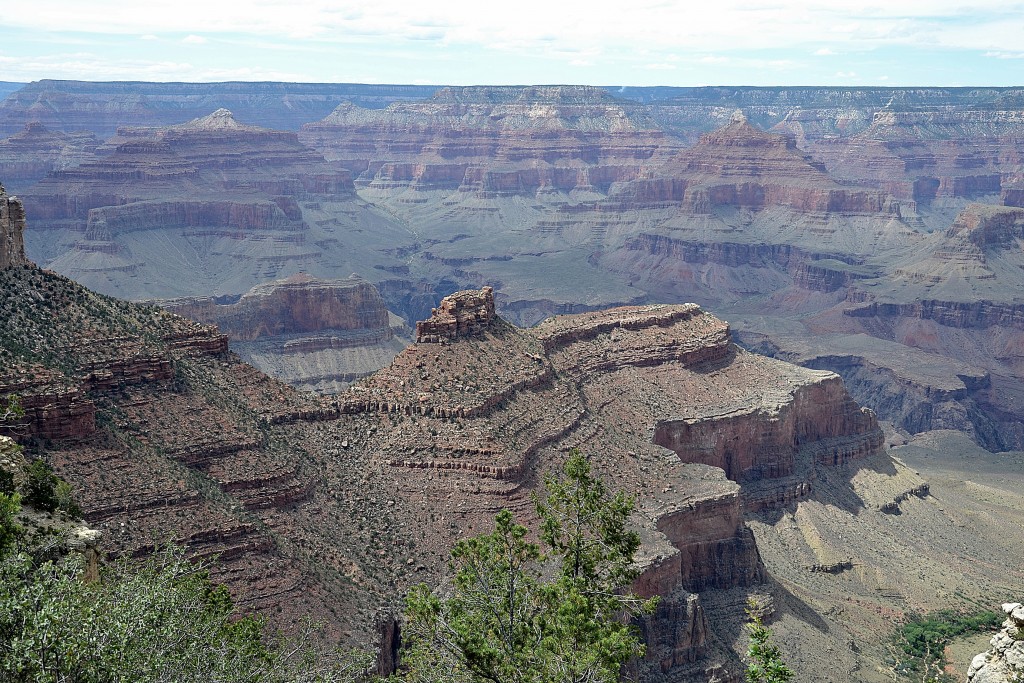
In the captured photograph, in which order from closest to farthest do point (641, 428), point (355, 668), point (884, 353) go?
point (355, 668), point (641, 428), point (884, 353)

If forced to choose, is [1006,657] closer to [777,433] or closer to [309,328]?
[777,433]

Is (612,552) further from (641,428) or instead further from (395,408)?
(641,428)

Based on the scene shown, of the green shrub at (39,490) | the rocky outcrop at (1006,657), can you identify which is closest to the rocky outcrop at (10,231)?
the green shrub at (39,490)

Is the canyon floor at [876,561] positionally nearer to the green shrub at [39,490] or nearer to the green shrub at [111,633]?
the green shrub at [111,633]

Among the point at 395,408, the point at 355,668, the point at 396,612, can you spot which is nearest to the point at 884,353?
the point at 395,408

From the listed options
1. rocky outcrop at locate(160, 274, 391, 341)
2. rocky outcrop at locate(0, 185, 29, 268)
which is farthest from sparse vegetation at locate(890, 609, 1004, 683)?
rocky outcrop at locate(160, 274, 391, 341)

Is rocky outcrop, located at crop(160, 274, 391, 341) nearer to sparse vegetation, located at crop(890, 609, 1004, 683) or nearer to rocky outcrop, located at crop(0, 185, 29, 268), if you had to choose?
rocky outcrop, located at crop(0, 185, 29, 268)
